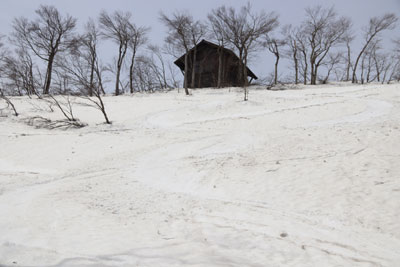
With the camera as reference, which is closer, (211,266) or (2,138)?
(211,266)

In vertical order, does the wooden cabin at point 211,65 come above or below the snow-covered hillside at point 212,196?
above

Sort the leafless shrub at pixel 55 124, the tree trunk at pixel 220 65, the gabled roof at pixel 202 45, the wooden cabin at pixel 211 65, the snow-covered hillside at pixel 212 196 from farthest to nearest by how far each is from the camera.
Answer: the wooden cabin at pixel 211 65
the gabled roof at pixel 202 45
the tree trunk at pixel 220 65
the leafless shrub at pixel 55 124
the snow-covered hillside at pixel 212 196

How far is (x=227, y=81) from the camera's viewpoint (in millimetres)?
31469

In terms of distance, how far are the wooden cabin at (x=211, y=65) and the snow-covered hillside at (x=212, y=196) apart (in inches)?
810

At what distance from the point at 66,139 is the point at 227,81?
78.1ft

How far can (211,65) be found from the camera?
30.9 meters

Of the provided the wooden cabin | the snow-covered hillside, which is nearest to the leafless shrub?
the snow-covered hillside

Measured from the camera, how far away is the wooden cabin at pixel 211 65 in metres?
30.2

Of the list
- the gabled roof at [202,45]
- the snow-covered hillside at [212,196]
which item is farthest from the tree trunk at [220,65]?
the snow-covered hillside at [212,196]

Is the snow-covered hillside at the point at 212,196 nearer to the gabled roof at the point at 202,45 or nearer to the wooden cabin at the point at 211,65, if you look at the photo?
the wooden cabin at the point at 211,65

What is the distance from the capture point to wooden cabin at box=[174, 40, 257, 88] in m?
30.2

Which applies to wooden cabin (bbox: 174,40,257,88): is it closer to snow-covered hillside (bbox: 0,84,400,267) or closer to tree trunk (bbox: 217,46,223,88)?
tree trunk (bbox: 217,46,223,88)

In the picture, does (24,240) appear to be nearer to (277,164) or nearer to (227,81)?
(277,164)

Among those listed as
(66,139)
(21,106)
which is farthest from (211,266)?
(21,106)
